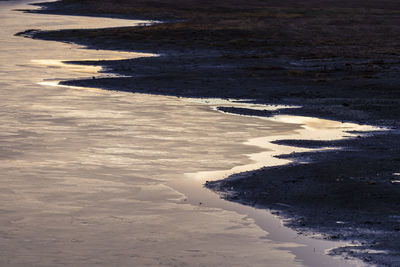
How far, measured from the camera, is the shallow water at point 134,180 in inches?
447

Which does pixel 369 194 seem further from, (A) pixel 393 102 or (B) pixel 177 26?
(B) pixel 177 26

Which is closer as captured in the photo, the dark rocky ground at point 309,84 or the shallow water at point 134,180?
the shallow water at point 134,180

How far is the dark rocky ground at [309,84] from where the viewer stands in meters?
13.5

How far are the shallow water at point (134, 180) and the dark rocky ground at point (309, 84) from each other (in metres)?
0.75

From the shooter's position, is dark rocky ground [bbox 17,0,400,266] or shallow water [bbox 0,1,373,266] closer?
shallow water [bbox 0,1,373,266]

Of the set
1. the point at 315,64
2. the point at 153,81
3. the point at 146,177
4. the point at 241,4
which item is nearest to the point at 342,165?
the point at 146,177

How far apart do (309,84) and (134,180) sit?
1696 centimetres

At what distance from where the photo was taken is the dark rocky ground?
13.5 metres

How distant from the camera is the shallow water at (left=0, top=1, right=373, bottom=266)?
11.4 metres

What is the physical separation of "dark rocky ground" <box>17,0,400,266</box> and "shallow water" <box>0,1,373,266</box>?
746 mm

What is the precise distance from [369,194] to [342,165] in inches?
87.2

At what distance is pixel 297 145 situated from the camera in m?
19.2

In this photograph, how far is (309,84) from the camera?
31.7m

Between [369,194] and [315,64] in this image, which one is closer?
[369,194]
